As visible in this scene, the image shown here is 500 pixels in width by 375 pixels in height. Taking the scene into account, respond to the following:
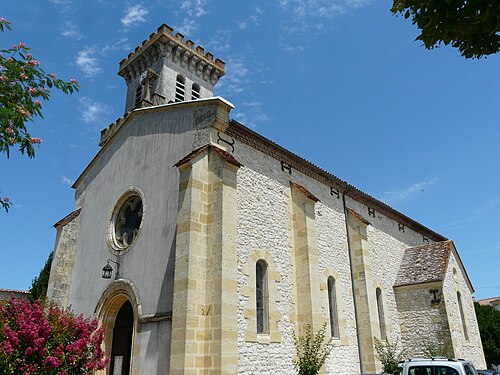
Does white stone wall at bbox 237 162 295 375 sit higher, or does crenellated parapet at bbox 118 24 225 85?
crenellated parapet at bbox 118 24 225 85

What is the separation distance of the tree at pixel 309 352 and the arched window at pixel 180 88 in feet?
50.5

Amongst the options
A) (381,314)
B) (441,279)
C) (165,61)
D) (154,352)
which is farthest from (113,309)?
(165,61)

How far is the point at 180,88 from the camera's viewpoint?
23.5 metres

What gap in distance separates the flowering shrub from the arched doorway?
90.4 inches

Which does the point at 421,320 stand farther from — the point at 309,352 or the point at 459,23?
the point at 459,23

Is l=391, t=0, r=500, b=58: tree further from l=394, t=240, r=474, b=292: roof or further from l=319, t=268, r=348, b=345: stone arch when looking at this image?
l=394, t=240, r=474, b=292: roof

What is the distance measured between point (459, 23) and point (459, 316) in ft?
56.3

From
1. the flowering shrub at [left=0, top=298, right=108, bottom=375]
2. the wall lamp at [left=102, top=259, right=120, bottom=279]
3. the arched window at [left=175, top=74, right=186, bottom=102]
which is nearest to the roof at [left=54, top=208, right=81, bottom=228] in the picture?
the wall lamp at [left=102, top=259, right=120, bottom=279]

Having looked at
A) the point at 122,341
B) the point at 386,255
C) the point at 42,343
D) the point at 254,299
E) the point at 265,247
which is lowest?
the point at 42,343

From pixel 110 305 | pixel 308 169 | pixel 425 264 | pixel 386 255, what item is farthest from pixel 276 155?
pixel 425 264

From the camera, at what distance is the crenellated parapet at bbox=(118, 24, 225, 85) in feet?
76.2

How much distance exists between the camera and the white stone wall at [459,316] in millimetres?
17077

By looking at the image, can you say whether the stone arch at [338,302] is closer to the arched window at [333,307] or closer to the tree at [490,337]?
the arched window at [333,307]

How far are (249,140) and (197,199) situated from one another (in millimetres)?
3397
